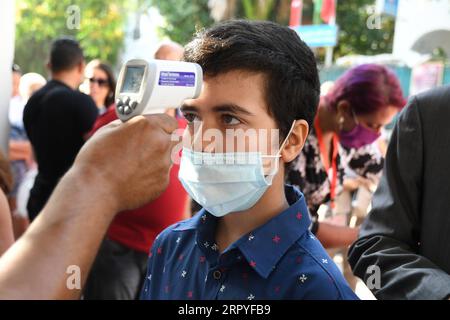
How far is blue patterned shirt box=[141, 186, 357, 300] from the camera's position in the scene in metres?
1.32

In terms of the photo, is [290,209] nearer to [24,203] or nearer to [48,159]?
[48,159]

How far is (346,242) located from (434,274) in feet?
4.39

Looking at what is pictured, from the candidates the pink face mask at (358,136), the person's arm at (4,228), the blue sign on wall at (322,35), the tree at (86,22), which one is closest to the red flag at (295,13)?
the blue sign on wall at (322,35)

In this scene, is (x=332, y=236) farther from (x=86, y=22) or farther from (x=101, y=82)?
(x=86, y=22)

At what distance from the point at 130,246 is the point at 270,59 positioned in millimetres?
1614

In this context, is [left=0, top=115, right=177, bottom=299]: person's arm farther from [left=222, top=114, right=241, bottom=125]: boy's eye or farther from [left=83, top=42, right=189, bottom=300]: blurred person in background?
[left=83, top=42, right=189, bottom=300]: blurred person in background

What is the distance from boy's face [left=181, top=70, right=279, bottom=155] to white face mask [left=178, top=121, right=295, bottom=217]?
0.03m

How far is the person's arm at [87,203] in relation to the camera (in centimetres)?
92

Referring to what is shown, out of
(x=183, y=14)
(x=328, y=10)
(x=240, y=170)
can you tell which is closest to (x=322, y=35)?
(x=328, y=10)

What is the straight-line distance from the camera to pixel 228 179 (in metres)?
1.59

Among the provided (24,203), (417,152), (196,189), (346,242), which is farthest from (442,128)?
Result: (24,203)

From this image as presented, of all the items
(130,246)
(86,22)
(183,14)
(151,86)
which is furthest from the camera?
(86,22)

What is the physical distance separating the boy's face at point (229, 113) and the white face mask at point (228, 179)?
0.10ft

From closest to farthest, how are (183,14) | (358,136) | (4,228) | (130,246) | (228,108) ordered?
(228,108) → (4,228) → (130,246) → (358,136) → (183,14)
